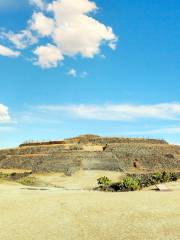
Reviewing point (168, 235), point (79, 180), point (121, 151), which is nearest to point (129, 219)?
point (168, 235)

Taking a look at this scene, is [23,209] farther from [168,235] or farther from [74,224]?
[168,235]

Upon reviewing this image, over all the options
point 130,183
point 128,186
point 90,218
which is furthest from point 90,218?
point 130,183

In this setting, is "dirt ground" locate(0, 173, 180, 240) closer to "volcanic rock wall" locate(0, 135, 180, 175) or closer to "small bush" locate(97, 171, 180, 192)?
"small bush" locate(97, 171, 180, 192)

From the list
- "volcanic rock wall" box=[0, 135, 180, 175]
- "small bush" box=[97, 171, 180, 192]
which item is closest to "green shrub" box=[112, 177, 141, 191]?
"small bush" box=[97, 171, 180, 192]

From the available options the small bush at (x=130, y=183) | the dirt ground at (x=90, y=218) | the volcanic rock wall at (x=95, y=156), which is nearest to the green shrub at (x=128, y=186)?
the small bush at (x=130, y=183)

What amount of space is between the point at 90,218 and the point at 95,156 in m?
39.0

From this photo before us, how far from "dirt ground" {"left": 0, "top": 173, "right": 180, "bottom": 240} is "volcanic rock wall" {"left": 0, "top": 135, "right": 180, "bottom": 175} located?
2788cm

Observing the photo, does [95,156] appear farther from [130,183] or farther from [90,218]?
[90,218]

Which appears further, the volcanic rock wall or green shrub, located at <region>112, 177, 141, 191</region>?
the volcanic rock wall

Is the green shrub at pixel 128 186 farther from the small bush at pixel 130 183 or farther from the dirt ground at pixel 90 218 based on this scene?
the dirt ground at pixel 90 218

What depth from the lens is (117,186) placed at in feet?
125

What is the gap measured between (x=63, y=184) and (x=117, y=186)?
815cm

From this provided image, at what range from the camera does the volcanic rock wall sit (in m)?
57.5

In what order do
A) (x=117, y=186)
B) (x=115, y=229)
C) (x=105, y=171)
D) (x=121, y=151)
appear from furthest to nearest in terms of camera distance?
(x=121, y=151)
(x=105, y=171)
(x=117, y=186)
(x=115, y=229)
